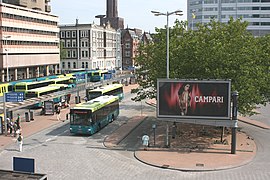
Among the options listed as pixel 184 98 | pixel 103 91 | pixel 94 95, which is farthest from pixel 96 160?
pixel 103 91

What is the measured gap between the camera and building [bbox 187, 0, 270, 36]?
12162 centimetres

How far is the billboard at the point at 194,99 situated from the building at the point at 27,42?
51031 millimetres

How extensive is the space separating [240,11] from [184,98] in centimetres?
10614

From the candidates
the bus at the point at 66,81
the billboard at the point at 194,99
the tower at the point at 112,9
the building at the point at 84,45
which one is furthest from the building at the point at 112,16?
the billboard at the point at 194,99

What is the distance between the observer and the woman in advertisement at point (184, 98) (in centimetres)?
2858

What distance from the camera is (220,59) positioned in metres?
30.4

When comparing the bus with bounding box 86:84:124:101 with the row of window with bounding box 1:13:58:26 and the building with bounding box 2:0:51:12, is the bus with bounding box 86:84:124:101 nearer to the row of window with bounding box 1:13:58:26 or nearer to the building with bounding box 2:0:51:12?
the row of window with bounding box 1:13:58:26

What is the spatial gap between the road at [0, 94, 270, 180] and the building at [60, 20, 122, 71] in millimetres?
79599

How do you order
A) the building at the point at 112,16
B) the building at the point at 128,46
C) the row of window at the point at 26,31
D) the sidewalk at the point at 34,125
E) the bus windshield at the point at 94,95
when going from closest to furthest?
1. the sidewalk at the point at 34,125
2. the bus windshield at the point at 94,95
3. the row of window at the point at 26,31
4. the building at the point at 128,46
5. the building at the point at 112,16

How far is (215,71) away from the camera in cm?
3023

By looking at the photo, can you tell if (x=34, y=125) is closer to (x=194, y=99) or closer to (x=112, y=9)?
(x=194, y=99)

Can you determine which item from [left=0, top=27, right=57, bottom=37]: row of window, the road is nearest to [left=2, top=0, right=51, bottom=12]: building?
[left=0, top=27, right=57, bottom=37]: row of window

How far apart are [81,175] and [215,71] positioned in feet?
46.0

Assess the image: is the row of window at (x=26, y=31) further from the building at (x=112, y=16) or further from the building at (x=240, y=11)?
the building at (x=112, y=16)
